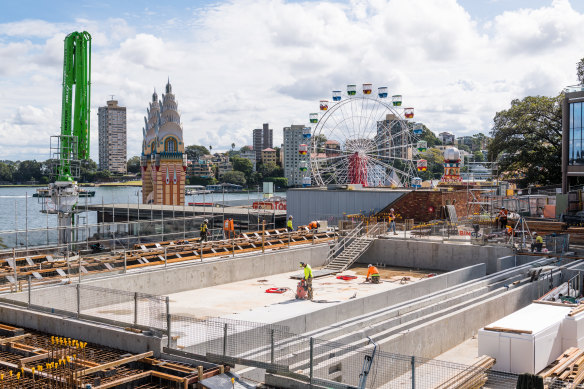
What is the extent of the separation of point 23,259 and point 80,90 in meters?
23.1

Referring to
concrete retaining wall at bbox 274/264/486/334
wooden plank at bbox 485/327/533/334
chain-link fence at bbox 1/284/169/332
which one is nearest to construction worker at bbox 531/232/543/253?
concrete retaining wall at bbox 274/264/486/334

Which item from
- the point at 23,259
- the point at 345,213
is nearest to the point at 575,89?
the point at 345,213

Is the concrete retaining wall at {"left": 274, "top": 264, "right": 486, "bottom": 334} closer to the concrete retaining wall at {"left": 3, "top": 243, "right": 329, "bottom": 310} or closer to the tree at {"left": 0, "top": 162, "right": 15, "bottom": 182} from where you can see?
the concrete retaining wall at {"left": 3, "top": 243, "right": 329, "bottom": 310}

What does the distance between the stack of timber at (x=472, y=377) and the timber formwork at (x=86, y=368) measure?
4625 mm

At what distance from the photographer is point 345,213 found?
44594 mm

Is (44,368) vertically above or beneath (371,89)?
beneath

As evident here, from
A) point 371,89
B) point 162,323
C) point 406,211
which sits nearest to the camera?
point 162,323

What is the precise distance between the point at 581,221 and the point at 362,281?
16314mm

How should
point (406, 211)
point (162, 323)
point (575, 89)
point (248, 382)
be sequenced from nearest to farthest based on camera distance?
point (248, 382) < point (162, 323) < point (406, 211) < point (575, 89)

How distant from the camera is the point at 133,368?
13070mm

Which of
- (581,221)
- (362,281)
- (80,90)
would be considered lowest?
(362,281)

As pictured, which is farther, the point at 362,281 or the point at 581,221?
the point at 581,221

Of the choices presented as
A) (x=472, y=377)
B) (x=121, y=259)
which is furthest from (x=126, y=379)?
(x=121, y=259)

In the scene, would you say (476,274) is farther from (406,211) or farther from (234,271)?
(406,211)
